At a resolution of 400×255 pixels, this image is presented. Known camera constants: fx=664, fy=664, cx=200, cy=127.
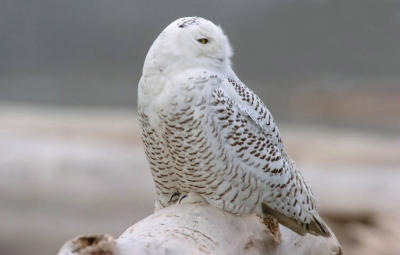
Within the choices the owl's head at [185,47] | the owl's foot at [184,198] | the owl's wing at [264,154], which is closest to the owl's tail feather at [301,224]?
the owl's wing at [264,154]

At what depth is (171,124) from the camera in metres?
1.68

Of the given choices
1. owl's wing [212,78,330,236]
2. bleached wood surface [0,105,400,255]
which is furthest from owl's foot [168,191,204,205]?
bleached wood surface [0,105,400,255]

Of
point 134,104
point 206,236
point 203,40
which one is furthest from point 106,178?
point 203,40

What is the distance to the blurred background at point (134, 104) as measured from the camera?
3.49 metres

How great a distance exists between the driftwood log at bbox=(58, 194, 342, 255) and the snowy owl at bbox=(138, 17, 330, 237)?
1.8 inches

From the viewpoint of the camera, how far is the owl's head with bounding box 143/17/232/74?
168cm

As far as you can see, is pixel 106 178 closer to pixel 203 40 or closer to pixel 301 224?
pixel 301 224

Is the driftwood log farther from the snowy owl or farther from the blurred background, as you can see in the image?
the blurred background

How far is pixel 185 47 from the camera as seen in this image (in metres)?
1.69

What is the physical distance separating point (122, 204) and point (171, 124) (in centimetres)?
226

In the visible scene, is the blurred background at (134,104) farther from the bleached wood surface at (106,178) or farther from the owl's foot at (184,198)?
the owl's foot at (184,198)

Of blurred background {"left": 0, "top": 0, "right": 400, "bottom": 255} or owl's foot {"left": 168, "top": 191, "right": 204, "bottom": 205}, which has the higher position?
blurred background {"left": 0, "top": 0, "right": 400, "bottom": 255}

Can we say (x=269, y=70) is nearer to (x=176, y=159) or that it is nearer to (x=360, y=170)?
(x=360, y=170)

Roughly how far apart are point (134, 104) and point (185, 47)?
2751 millimetres
